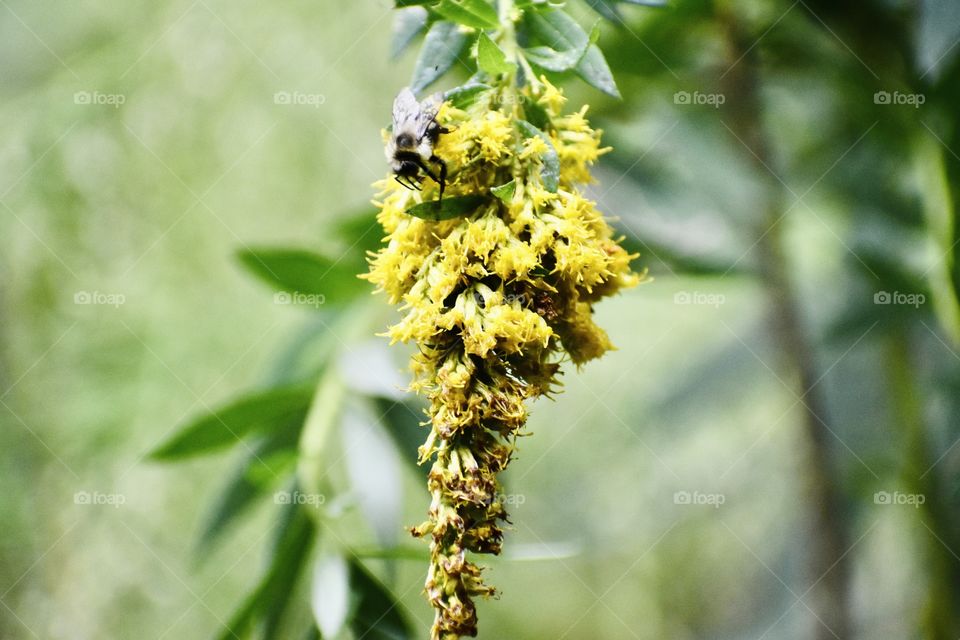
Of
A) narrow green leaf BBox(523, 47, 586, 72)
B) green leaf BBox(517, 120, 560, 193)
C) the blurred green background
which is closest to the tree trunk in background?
the blurred green background

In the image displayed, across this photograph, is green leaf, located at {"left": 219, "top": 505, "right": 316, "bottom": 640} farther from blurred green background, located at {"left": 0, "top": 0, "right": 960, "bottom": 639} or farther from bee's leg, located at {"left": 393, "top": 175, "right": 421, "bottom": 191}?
bee's leg, located at {"left": 393, "top": 175, "right": 421, "bottom": 191}

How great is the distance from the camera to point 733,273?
2145 mm

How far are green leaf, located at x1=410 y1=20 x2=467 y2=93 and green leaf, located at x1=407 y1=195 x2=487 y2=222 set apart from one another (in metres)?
0.22

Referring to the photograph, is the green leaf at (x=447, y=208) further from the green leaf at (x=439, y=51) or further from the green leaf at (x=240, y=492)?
the green leaf at (x=240, y=492)

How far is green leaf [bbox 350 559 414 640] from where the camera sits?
1585 mm

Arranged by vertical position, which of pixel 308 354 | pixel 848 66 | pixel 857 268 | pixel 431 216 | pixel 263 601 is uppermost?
pixel 848 66

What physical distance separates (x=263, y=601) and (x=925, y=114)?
1.70 meters

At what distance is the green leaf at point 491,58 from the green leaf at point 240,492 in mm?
1136

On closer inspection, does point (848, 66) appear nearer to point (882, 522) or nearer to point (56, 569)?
point (882, 522)

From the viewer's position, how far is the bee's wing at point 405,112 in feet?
3.35

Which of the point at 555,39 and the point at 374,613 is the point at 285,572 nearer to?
the point at 374,613

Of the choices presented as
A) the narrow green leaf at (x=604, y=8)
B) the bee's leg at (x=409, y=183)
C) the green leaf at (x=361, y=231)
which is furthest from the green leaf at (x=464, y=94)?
the green leaf at (x=361, y=231)

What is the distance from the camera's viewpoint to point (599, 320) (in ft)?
11.2

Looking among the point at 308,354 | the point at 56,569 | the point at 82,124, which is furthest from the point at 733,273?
the point at 56,569
